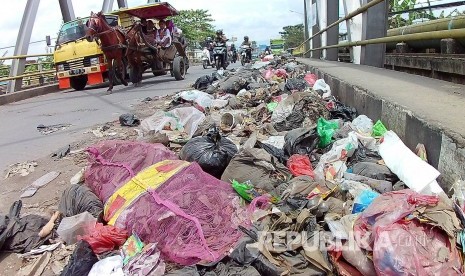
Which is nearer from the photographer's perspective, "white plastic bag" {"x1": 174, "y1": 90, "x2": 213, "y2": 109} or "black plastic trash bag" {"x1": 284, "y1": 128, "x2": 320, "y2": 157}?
"black plastic trash bag" {"x1": 284, "y1": 128, "x2": 320, "y2": 157}

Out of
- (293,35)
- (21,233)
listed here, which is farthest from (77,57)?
(293,35)

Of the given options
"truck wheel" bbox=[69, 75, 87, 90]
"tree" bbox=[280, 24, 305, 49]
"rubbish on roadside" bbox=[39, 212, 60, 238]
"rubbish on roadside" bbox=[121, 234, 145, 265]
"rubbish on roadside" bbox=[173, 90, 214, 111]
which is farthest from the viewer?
"tree" bbox=[280, 24, 305, 49]

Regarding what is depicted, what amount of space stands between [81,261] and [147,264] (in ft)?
1.17

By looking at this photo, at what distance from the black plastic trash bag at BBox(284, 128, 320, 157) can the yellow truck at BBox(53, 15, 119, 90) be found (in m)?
9.44

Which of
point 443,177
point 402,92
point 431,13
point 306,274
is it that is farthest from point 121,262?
point 431,13

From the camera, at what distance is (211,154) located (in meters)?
3.02

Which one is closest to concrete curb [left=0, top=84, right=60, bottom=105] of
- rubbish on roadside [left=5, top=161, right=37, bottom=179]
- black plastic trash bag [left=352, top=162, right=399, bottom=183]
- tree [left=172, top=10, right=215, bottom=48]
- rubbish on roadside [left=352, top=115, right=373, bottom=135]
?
rubbish on roadside [left=5, top=161, right=37, bottom=179]

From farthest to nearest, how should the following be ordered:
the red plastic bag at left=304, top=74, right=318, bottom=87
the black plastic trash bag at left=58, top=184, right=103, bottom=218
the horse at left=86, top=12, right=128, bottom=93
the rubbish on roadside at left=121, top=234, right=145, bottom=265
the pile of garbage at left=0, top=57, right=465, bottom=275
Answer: the horse at left=86, top=12, right=128, bottom=93 → the red plastic bag at left=304, top=74, right=318, bottom=87 → the black plastic trash bag at left=58, top=184, right=103, bottom=218 → the rubbish on roadside at left=121, top=234, right=145, bottom=265 → the pile of garbage at left=0, top=57, right=465, bottom=275

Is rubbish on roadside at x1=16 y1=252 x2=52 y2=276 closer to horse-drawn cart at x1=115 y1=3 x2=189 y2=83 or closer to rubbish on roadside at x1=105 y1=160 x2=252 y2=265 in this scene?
rubbish on roadside at x1=105 y1=160 x2=252 y2=265

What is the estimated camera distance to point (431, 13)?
9.48 meters

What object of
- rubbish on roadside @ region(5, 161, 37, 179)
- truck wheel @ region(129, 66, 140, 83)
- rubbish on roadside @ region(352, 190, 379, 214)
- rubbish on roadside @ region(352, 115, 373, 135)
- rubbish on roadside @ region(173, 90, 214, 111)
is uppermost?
truck wheel @ region(129, 66, 140, 83)

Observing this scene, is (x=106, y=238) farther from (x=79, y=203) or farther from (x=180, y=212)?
(x=79, y=203)

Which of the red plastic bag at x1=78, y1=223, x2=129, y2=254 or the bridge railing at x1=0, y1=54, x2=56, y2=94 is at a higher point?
the bridge railing at x1=0, y1=54, x2=56, y2=94

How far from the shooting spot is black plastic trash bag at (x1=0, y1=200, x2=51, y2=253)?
242 centimetres
